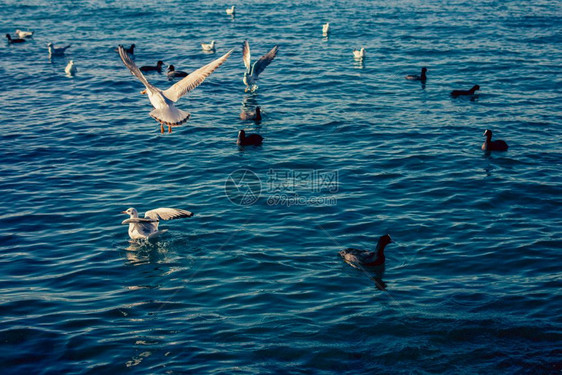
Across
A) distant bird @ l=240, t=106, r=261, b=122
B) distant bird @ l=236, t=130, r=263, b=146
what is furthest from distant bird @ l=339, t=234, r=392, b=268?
distant bird @ l=240, t=106, r=261, b=122

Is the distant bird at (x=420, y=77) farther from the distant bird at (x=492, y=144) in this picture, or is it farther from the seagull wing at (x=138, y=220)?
the seagull wing at (x=138, y=220)

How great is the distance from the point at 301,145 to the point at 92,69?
1795cm

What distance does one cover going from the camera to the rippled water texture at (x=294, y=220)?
12914mm

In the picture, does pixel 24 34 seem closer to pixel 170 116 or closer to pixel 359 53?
pixel 359 53

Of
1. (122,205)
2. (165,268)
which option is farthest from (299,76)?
(165,268)

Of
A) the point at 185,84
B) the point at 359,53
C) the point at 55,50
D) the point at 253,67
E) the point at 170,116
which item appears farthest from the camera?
the point at 55,50

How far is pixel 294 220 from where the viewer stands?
18625 mm

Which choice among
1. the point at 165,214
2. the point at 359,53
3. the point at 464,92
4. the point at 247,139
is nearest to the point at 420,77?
the point at 464,92

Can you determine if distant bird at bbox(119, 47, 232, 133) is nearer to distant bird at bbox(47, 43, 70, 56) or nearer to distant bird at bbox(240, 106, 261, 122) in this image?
distant bird at bbox(240, 106, 261, 122)

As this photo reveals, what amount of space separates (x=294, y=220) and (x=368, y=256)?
354 cm

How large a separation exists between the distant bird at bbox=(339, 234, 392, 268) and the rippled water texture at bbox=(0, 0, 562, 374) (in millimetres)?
233

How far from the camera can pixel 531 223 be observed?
17969 mm

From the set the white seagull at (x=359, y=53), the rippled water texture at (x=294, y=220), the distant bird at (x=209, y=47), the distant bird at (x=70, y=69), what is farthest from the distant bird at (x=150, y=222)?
the distant bird at (x=209, y=47)

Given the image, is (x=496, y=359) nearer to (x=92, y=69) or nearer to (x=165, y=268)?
(x=165, y=268)
